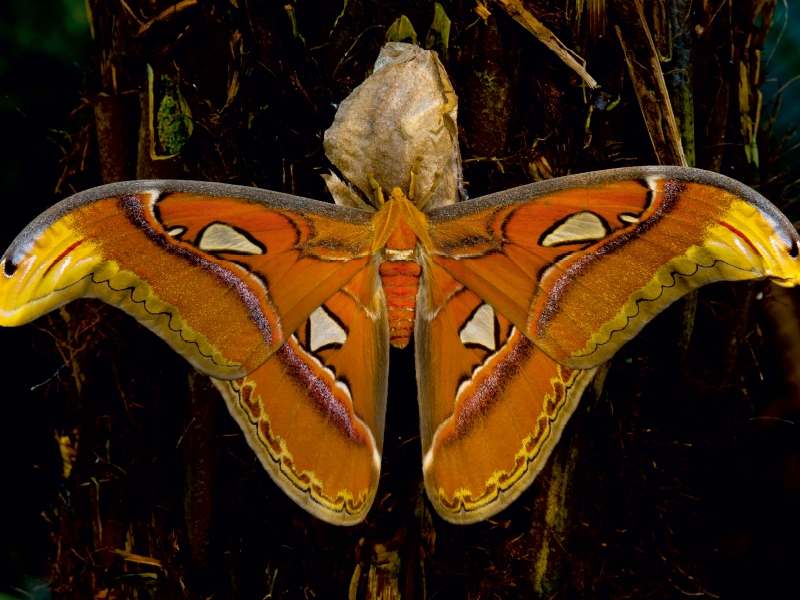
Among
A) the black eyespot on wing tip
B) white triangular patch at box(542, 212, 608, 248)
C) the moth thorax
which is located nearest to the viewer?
the black eyespot on wing tip

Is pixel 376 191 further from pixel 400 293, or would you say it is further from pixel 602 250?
pixel 602 250

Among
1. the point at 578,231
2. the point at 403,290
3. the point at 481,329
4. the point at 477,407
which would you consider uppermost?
the point at 578,231

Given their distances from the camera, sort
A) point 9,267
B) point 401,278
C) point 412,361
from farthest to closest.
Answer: point 412,361 → point 401,278 → point 9,267

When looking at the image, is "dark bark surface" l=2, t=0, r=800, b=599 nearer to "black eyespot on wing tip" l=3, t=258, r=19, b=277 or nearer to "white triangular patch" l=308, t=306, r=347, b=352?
"white triangular patch" l=308, t=306, r=347, b=352

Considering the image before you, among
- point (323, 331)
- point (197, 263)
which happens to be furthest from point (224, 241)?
point (323, 331)

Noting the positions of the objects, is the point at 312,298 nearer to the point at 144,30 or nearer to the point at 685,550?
the point at 144,30

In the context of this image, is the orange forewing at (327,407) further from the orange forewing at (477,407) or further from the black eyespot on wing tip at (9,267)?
the black eyespot on wing tip at (9,267)

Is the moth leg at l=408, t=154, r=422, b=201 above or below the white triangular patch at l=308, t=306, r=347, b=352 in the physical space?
above

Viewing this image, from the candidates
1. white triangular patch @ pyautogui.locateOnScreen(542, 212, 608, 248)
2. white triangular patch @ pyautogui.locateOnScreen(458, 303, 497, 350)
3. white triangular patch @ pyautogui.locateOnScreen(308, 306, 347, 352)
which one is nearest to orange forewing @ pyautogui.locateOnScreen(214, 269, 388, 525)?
white triangular patch @ pyautogui.locateOnScreen(308, 306, 347, 352)
